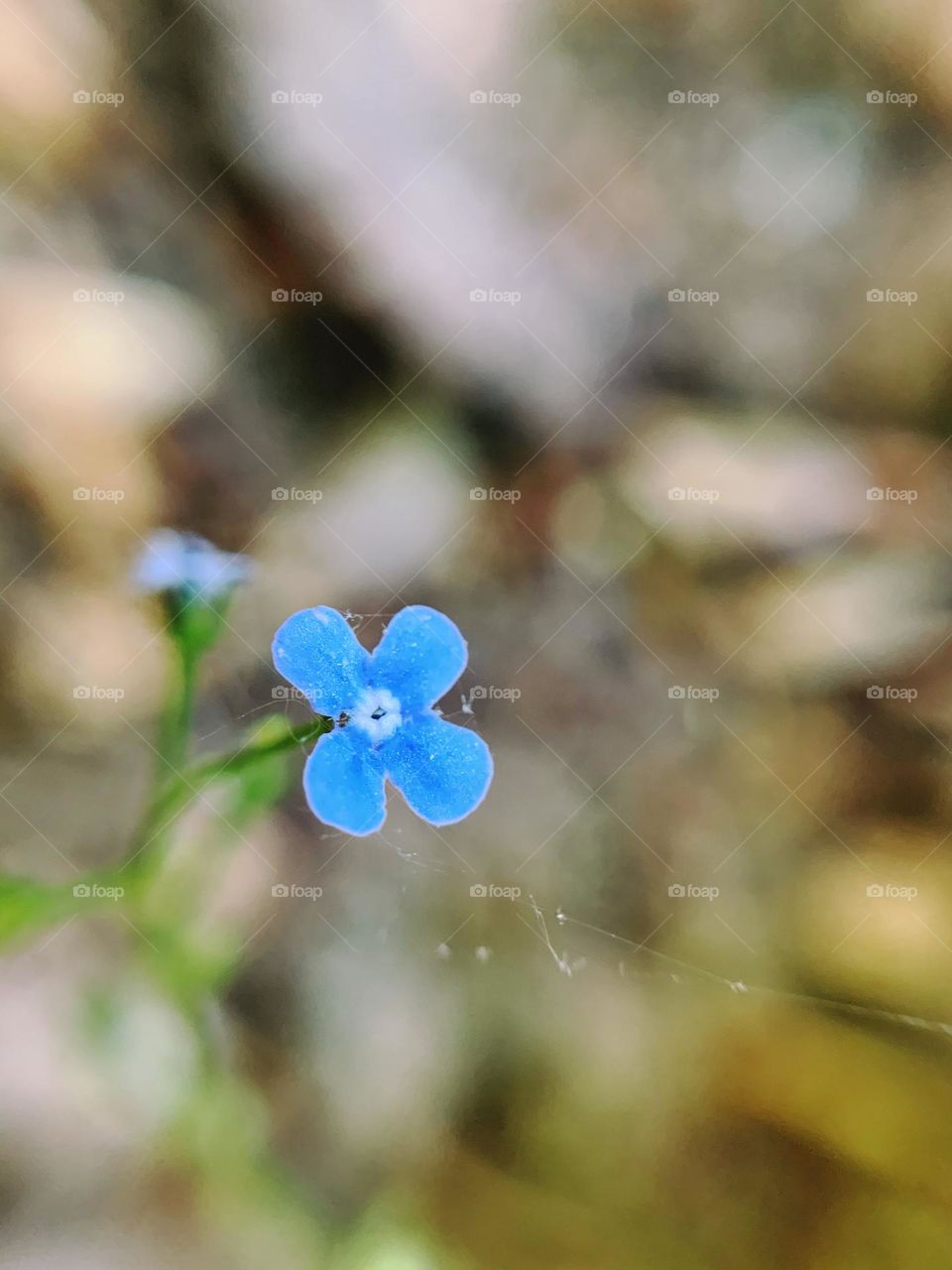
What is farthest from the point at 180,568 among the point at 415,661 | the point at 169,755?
the point at 415,661

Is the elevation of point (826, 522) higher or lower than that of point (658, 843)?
higher

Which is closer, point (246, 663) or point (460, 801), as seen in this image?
point (460, 801)

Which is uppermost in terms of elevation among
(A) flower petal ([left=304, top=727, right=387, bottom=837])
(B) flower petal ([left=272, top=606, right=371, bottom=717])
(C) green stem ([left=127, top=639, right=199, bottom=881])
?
(B) flower petal ([left=272, top=606, right=371, bottom=717])

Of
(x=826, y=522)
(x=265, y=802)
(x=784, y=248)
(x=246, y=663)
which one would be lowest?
(x=265, y=802)

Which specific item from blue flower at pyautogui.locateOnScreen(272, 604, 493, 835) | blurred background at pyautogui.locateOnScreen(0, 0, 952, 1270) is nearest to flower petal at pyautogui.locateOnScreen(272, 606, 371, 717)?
blue flower at pyautogui.locateOnScreen(272, 604, 493, 835)

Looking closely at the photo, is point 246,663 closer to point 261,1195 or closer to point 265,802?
point 265,802

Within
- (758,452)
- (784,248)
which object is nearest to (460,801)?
(758,452)

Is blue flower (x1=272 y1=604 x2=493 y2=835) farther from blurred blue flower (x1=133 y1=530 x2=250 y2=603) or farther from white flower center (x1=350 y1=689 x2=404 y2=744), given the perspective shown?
blurred blue flower (x1=133 y1=530 x2=250 y2=603)
